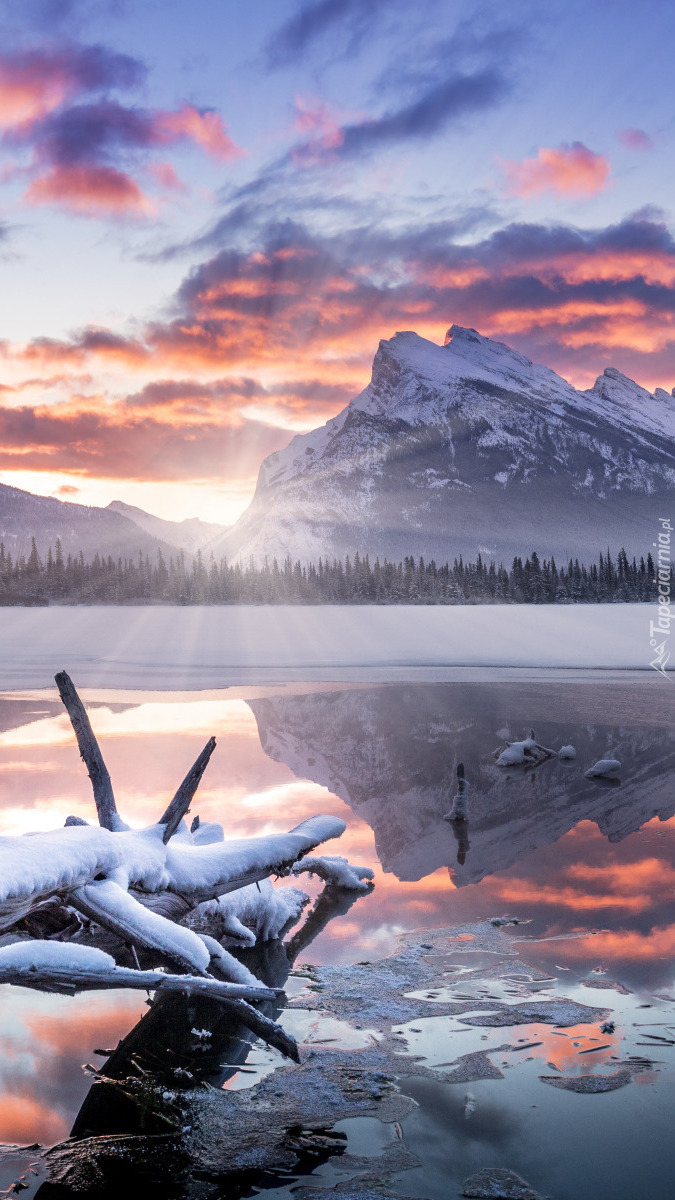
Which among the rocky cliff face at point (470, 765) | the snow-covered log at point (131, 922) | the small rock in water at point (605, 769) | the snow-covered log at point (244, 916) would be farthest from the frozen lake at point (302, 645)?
the snow-covered log at point (131, 922)

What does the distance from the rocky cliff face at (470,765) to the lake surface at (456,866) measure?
10 cm

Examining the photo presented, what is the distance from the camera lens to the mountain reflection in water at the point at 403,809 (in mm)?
11023

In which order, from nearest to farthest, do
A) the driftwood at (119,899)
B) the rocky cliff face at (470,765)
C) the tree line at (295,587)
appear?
the driftwood at (119,899), the rocky cliff face at (470,765), the tree line at (295,587)

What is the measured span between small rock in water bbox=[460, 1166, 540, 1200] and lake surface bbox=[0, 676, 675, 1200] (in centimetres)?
11

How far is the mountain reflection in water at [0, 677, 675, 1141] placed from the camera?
11023mm

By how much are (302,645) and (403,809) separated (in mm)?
55224

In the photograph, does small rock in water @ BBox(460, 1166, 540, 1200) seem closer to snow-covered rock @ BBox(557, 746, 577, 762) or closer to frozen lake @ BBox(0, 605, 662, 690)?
snow-covered rock @ BBox(557, 746, 577, 762)

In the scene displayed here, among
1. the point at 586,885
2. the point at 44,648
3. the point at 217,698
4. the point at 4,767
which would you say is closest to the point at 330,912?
the point at 586,885

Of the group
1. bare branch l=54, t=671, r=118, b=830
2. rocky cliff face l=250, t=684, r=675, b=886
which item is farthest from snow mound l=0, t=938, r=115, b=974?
rocky cliff face l=250, t=684, r=675, b=886

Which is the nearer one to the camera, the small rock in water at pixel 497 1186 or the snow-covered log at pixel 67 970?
the small rock in water at pixel 497 1186

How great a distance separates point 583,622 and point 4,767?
75.5 meters

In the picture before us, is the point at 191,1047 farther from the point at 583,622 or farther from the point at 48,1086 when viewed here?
the point at 583,622

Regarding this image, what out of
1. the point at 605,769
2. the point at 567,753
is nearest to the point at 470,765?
the point at 567,753

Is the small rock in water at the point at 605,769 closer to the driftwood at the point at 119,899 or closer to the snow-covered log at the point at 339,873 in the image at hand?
the snow-covered log at the point at 339,873
